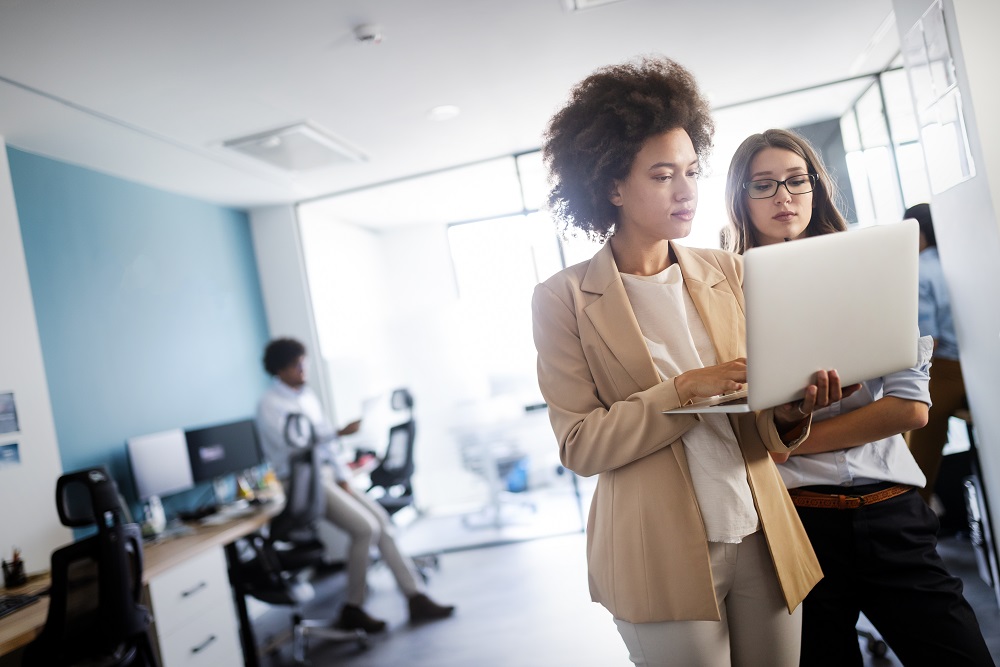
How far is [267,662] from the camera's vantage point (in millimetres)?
3699

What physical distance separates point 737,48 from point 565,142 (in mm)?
2956

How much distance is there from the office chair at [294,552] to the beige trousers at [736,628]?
2.65 metres

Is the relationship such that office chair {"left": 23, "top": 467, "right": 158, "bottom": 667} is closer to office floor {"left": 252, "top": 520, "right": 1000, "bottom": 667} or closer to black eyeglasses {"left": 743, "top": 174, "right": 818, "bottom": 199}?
office floor {"left": 252, "top": 520, "right": 1000, "bottom": 667}

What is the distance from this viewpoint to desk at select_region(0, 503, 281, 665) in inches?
91.4

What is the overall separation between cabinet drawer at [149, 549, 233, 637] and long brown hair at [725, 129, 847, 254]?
2.64 m

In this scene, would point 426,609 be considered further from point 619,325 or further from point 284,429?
point 619,325

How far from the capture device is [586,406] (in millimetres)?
1271

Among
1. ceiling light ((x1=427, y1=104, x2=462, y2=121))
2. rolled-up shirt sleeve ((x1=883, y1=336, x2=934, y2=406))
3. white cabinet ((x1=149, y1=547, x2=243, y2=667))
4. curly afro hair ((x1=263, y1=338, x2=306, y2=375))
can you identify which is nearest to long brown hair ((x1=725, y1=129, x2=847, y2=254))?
rolled-up shirt sleeve ((x1=883, y1=336, x2=934, y2=406))

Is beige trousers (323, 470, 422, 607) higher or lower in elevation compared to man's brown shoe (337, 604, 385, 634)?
higher

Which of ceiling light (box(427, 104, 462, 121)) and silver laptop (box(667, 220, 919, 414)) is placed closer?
silver laptop (box(667, 220, 919, 414))

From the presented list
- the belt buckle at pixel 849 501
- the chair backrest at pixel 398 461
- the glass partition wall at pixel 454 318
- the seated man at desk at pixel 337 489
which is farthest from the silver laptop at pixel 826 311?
the chair backrest at pixel 398 461

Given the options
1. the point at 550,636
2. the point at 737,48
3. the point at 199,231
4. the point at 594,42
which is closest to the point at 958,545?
the point at 550,636

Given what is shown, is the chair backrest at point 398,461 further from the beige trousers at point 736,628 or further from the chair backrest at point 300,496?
the beige trousers at point 736,628

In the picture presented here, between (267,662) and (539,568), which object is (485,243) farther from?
(267,662)
